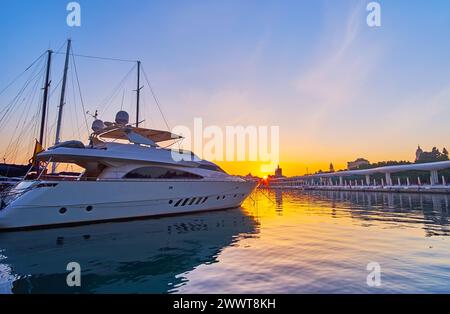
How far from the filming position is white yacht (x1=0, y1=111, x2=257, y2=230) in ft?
45.9

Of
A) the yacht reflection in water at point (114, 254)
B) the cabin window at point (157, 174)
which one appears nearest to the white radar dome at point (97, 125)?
the cabin window at point (157, 174)

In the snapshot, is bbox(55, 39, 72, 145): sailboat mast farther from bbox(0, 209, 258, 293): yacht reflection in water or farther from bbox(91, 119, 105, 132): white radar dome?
bbox(0, 209, 258, 293): yacht reflection in water

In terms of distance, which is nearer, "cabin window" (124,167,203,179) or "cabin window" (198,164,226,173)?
"cabin window" (124,167,203,179)

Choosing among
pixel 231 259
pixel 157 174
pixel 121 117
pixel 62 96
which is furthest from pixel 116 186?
pixel 62 96

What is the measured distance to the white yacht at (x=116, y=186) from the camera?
14.0m

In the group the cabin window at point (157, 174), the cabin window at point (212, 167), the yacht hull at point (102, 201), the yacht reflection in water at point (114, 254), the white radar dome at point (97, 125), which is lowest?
the yacht reflection in water at point (114, 254)

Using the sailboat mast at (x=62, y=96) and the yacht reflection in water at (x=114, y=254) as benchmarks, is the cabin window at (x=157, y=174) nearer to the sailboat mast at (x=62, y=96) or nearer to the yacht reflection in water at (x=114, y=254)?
the yacht reflection in water at (x=114, y=254)

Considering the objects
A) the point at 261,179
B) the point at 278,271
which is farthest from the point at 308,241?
the point at 261,179

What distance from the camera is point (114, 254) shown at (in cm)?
907

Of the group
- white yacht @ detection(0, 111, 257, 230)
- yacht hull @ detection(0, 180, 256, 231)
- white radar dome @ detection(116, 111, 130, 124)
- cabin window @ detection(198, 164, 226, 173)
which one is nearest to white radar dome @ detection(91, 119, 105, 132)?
white yacht @ detection(0, 111, 257, 230)

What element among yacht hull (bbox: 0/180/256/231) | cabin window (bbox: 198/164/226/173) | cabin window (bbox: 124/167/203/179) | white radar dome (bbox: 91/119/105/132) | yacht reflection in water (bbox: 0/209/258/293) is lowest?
yacht reflection in water (bbox: 0/209/258/293)

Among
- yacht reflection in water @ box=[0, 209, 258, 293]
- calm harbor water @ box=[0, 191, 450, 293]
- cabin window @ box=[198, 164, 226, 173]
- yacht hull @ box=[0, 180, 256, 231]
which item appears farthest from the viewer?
cabin window @ box=[198, 164, 226, 173]

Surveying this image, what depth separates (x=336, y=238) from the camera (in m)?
10.8

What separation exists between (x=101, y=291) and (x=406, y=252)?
8482 millimetres
